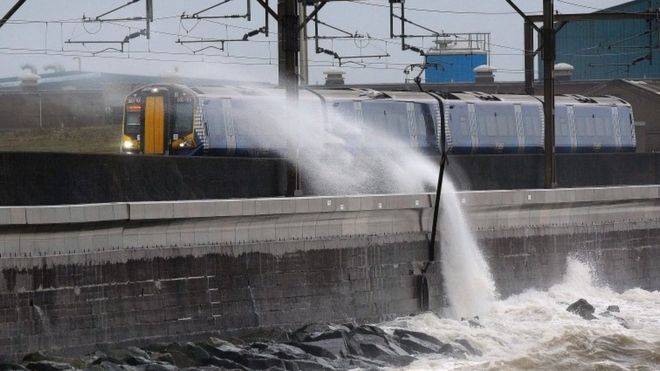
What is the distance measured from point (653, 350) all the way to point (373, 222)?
17.9 ft

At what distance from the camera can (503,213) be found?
33375mm

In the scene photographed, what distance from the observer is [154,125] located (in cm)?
3672

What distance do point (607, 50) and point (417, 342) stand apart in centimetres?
6657

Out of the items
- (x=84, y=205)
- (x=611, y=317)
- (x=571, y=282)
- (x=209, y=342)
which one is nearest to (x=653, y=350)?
(x=611, y=317)

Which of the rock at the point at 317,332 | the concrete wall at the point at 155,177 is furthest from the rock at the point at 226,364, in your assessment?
the concrete wall at the point at 155,177

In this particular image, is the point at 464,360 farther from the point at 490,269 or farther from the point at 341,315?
the point at 490,269

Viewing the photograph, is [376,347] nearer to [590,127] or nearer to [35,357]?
[35,357]

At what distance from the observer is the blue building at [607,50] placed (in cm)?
8869

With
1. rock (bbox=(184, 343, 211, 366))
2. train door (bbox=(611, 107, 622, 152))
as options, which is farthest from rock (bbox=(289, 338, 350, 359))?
train door (bbox=(611, 107, 622, 152))

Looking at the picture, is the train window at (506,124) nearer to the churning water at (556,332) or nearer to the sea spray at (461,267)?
the churning water at (556,332)

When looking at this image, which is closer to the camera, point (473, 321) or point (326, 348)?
point (326, 348)

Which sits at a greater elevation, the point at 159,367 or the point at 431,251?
the point at 431,251

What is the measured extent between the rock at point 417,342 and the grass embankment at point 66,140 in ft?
73.8

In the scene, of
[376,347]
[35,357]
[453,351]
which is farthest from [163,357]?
[453,351]
